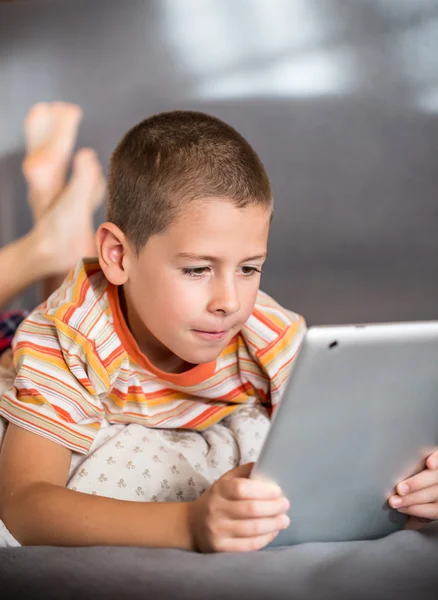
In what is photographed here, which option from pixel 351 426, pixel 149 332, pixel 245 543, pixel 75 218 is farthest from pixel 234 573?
pixel 75 218

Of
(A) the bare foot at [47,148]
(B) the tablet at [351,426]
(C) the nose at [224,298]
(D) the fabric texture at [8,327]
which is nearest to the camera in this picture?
(B) the tablet at [351,426]

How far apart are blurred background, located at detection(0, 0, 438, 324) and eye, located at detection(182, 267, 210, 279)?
1.01m

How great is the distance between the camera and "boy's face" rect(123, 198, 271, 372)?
97cm

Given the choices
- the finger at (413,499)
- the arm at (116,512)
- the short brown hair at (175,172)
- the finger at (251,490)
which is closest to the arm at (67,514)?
the arm at (116,512)

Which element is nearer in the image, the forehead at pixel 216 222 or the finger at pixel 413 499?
the finger at pixel 413 499

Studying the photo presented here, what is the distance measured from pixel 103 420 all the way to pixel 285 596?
20.3 inches

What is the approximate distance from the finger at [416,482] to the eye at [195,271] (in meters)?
0.35

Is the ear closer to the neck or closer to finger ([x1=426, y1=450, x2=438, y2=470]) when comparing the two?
the neck

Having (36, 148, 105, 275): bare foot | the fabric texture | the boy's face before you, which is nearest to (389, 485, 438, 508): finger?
the boy's face

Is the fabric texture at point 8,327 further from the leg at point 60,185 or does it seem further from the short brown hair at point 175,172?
the short brown hair at point 175,172

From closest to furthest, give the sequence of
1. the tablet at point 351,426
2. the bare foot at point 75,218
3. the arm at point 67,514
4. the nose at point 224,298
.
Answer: the tablet at point 351,426
the arm at point 67,514
the nose at point 224,298
the bare foot at point 75,218

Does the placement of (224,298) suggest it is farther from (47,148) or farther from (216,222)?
(47,148)

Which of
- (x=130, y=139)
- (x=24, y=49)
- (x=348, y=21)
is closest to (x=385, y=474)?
(x=130, y=139)

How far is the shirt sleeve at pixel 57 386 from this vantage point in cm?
101
